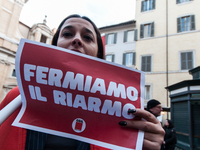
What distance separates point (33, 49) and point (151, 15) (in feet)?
59.4

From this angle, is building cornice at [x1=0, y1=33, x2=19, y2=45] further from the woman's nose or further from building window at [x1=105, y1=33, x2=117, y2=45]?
the woman's nose

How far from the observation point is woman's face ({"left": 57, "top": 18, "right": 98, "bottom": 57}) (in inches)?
46.8

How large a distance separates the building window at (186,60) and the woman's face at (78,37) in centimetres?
1468

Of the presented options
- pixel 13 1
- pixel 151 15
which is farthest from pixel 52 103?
pixel 13 1

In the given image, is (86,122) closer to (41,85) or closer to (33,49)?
(41,85)

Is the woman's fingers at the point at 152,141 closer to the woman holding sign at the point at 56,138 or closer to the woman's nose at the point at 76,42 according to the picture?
the woman holding sign at the point at 56,138

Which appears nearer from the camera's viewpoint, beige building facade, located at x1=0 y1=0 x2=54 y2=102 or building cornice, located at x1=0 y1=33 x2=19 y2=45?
beige building facade, located at x1=0 y1=0 x2=54 y2=102

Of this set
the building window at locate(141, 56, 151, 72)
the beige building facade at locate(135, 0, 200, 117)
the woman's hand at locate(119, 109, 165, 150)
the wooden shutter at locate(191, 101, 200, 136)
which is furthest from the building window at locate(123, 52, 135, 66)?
the woman's hand at locate(119, 109, 165, 150)

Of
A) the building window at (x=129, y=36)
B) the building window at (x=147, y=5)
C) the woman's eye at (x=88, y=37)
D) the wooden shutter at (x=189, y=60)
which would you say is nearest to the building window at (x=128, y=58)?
the building window at (x=129, y=36)

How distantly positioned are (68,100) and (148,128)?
0.57 metres

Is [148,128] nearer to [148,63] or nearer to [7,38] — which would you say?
[148,63]

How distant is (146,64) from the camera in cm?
1554

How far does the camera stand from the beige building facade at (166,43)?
45.0 ft

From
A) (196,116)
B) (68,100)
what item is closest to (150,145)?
(68,100)
